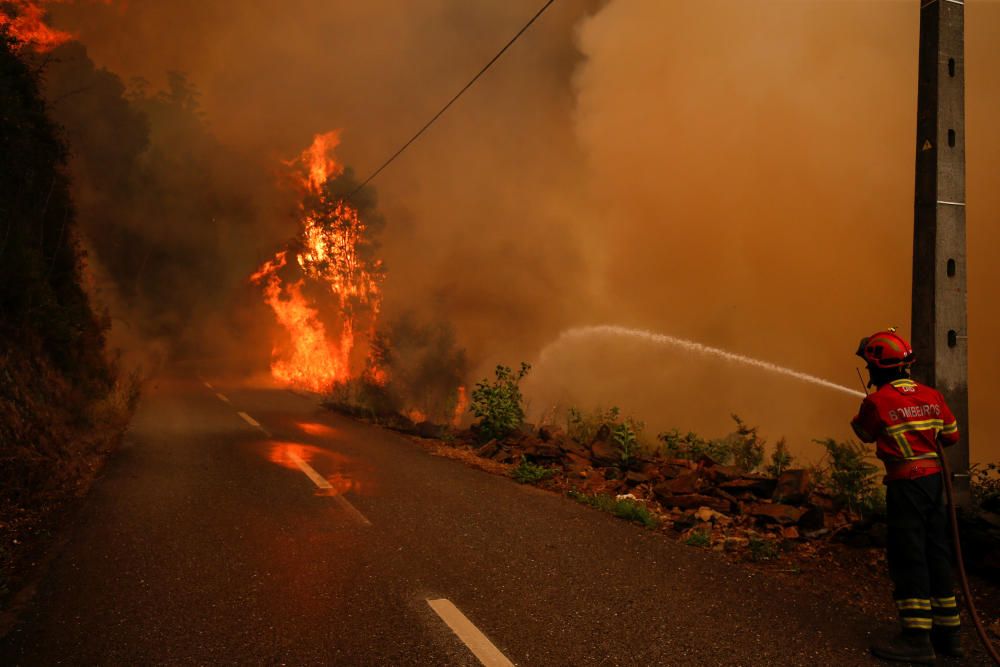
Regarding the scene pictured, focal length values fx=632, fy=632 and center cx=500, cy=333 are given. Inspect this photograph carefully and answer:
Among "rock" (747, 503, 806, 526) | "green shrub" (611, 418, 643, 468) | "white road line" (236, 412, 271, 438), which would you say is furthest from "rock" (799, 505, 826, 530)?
"white road line" (236, 412, 271, 438)

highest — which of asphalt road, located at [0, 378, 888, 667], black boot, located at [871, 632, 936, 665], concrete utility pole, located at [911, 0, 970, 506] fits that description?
concrete utility pole, located at [911, 0, 970, 506]

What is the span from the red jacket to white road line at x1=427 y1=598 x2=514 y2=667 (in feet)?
8.53

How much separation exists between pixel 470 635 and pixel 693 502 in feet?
13.6

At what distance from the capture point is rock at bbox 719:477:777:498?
23.6 feet

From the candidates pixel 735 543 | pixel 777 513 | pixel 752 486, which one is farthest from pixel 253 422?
pixel 777 513

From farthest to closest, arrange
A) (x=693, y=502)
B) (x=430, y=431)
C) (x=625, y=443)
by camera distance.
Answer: (x=430, y=431)
(x=625, y=443)
(x=693, y=502)

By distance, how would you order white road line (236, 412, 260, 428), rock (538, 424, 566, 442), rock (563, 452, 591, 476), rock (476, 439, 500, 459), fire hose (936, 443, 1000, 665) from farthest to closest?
white road line (236, 412, 260, 428) < rock (538, 424, 566, 442) < rock (476, 439, 500, 459) < rock (563, 452, 591, 476) < fire hose (936, 443, 1000, 665)

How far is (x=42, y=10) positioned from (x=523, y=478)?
21.3m

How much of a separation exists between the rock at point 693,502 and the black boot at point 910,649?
325cm

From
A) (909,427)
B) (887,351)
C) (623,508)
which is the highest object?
(887,351)

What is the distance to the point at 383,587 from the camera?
4.52 meters

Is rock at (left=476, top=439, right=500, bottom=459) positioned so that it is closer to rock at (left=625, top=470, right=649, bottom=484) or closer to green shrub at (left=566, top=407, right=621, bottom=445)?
green shrub at (left=566, top=407, right=621, bottom=445)

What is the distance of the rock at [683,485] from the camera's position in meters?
7.50

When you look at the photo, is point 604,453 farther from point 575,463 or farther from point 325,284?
point 325,284
